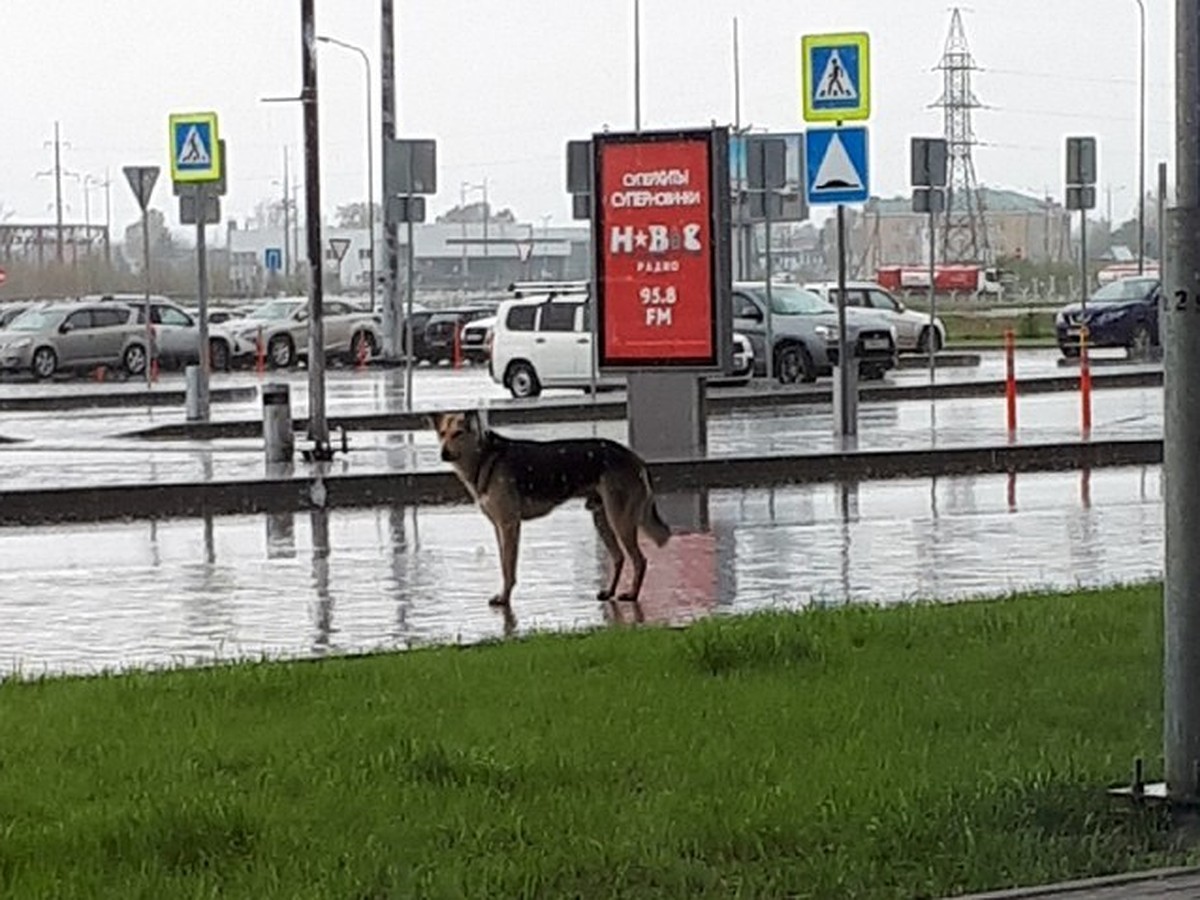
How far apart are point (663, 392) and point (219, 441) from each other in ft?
22.4

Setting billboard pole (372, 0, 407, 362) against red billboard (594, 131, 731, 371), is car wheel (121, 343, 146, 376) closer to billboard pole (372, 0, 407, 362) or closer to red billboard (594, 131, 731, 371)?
billboard pole (372, 0, 407, 362)

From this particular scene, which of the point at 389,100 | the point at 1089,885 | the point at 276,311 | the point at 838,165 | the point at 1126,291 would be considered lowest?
the point at 1089,885

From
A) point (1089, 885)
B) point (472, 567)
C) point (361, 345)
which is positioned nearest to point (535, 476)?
point (472, 567)

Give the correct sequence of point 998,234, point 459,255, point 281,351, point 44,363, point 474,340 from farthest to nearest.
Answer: point 998,234 < point 459,255 < point 474,340 < point 281,351 < point 44,363

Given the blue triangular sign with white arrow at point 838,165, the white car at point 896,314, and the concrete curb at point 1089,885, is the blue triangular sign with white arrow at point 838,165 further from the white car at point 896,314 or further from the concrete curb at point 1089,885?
the white car at point 896,314

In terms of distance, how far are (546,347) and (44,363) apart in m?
17.0

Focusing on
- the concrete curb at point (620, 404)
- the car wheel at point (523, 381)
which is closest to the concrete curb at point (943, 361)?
the concrete curb at point (620, 404)

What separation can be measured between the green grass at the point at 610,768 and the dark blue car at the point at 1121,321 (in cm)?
3763

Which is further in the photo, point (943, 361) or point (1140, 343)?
point (1140, 343)

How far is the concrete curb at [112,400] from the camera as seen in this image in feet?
128

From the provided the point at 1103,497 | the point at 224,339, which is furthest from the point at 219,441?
the point at 224,339

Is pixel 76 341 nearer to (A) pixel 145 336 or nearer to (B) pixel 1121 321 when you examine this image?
(A) pixel 145 336

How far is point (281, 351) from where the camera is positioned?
183 feet

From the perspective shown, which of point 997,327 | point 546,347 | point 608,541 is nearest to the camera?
point 608,541
